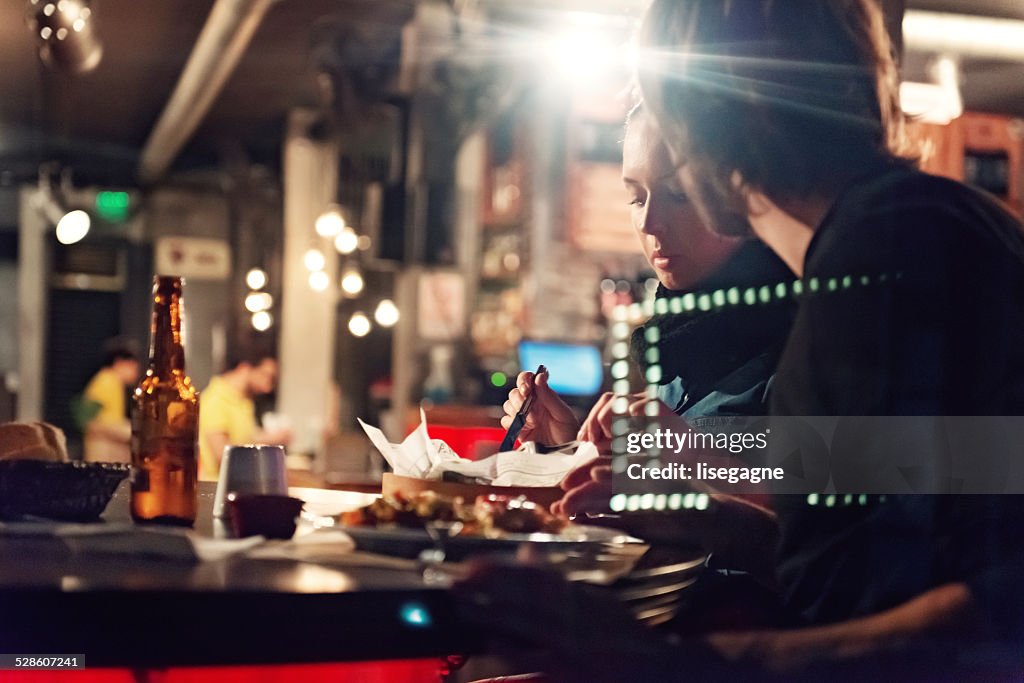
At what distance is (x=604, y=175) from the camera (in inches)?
206

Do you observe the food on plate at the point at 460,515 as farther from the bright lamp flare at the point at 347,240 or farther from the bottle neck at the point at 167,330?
the bright lamp flare at the point at 347,240

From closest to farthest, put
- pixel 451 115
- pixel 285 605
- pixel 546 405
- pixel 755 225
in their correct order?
pixel 285 605
pixel 755 225
pixel 546 405
pixel 451 115

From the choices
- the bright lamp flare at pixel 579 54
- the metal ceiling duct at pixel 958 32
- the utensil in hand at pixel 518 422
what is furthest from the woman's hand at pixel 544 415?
the metal ceiling duct at pixel 958 32

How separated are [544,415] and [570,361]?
134 inches

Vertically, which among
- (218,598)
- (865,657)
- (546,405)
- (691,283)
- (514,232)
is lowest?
(865,657)

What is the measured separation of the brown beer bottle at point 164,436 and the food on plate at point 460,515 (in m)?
0.28

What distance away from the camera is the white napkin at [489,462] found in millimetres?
1281

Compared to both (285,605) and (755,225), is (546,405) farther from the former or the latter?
(285,605)

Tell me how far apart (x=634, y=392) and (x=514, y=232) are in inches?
194

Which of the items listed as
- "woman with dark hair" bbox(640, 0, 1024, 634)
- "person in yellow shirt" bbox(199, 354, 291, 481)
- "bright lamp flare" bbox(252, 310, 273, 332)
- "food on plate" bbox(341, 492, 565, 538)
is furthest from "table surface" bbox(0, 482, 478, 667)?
"bright lamp flare" bbox(252, 310, 273, 332)

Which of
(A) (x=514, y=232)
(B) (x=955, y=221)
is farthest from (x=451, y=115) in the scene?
(B) (x=955, y=221)

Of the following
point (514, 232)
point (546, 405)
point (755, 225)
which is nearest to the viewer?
point (755, 225)

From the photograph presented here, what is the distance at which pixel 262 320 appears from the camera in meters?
7.72

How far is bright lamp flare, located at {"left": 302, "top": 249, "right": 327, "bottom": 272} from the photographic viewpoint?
712 cm
